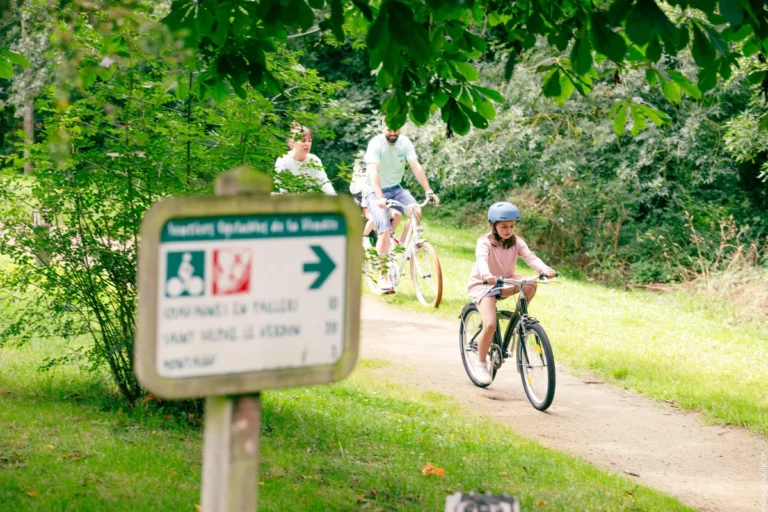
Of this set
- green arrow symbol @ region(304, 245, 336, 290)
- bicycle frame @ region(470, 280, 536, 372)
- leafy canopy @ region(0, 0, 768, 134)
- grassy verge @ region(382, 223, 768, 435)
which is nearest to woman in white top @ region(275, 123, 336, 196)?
leafy canopy @ region(0, 0, 768, 134)

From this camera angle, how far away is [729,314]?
48.6ft

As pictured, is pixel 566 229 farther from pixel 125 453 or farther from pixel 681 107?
pixel 125 453

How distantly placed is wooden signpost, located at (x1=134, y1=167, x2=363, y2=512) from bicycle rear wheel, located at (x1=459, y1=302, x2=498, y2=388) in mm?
6946

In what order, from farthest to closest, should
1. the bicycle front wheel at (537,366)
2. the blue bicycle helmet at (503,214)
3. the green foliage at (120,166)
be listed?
the blue bicycle helmet at (503,214) < the bicycle front wheel at (537,366) < the green foliage at (120,166)

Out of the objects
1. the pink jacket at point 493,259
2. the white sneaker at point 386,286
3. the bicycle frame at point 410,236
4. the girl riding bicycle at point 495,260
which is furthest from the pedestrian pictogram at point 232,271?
the white sneaker at point 386,286

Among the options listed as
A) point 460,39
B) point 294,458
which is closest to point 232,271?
point 460,39

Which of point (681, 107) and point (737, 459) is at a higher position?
point (681, 107)

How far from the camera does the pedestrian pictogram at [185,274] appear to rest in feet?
6.15

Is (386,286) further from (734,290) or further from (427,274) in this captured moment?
(734,290)

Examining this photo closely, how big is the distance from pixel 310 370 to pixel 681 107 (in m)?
19.2

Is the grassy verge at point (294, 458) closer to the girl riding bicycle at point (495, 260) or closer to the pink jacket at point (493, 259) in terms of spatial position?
the girl riding bicycle at point (495, 260)

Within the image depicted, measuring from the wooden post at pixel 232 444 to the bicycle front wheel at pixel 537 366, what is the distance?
6.04m

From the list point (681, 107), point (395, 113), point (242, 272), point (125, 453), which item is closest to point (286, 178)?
point (395, 113)

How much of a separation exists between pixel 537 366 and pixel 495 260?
102cm
